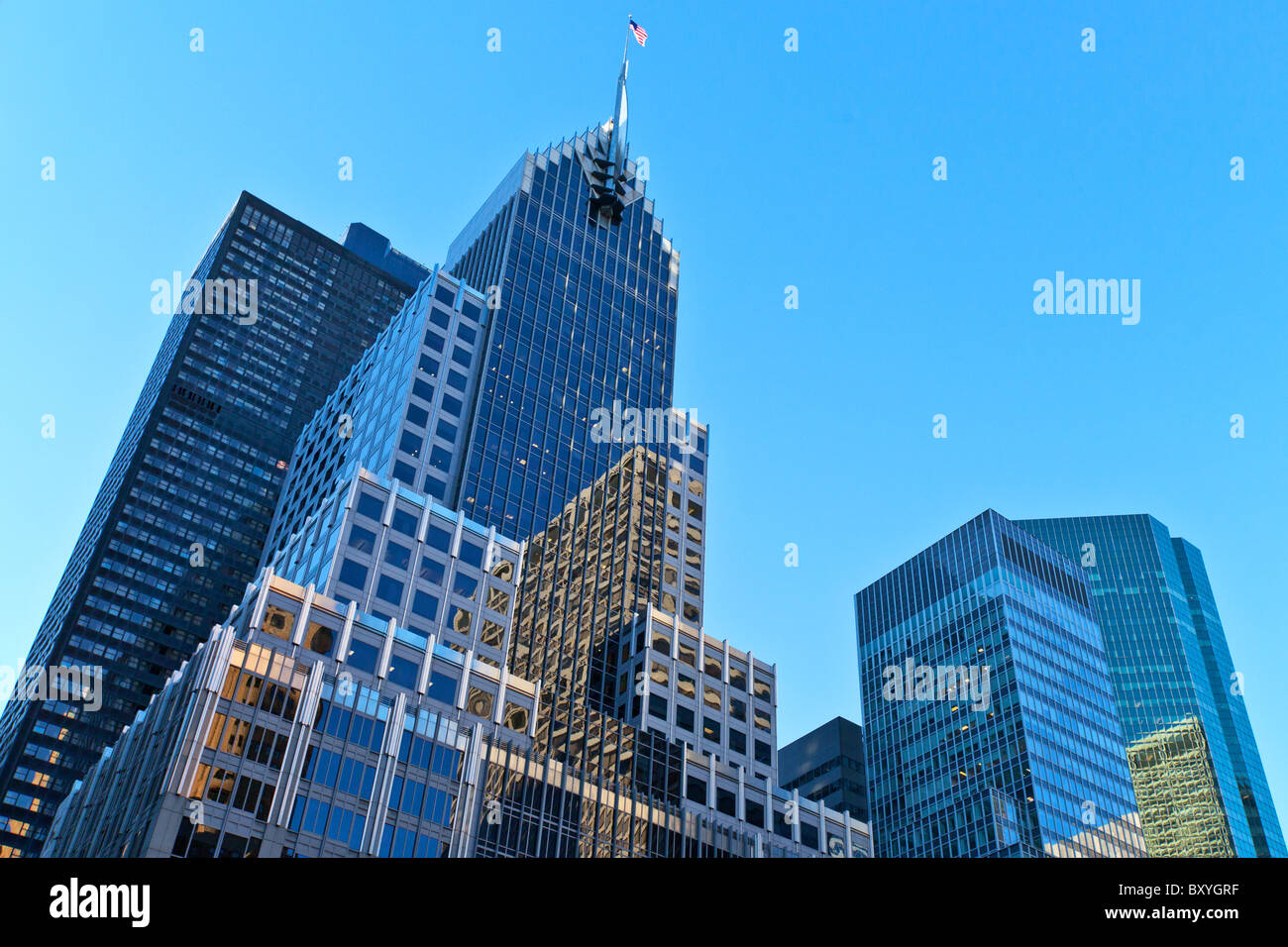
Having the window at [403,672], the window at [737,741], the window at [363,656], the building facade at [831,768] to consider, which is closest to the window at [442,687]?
the window at [403,672]

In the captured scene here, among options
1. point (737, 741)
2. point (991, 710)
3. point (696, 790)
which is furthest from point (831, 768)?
point (696, 790)

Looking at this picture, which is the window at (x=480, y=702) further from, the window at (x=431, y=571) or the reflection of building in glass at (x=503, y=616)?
the window at (x=431, y=571)

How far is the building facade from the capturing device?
174 metres

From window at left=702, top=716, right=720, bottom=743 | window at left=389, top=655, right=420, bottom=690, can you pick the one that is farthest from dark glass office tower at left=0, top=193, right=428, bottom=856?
window at left=702, top=716, right=720, bottom=743

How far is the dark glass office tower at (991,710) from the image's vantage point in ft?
484

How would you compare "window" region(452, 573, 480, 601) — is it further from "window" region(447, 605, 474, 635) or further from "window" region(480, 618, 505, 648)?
"window" region(480, 618, 505, 648)

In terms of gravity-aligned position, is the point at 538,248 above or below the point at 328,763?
above

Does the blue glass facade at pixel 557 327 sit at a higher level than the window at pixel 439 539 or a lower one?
higher

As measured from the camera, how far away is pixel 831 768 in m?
179

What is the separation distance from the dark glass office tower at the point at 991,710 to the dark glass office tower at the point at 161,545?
321 ft
